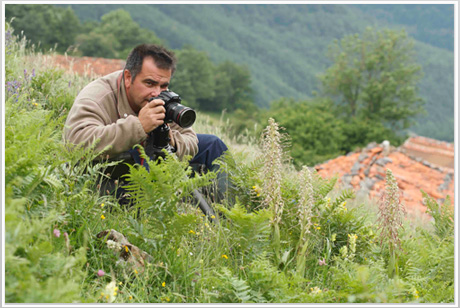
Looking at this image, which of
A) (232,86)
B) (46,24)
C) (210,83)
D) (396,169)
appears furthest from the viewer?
(232,86)

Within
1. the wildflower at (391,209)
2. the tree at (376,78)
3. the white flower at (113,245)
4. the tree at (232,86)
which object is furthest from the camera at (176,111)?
the tree at (232,86)

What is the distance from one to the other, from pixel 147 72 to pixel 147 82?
0.08 meters

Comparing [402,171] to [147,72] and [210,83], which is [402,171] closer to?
[147,72]

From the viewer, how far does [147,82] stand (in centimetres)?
353

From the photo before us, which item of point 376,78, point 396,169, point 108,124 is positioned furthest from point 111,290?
point 376,78

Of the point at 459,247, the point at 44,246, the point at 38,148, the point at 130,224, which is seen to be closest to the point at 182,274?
the point at 130,224

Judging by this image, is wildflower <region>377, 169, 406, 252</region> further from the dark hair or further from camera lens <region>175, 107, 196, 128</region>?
the dark hair

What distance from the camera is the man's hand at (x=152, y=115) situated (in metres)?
3.21

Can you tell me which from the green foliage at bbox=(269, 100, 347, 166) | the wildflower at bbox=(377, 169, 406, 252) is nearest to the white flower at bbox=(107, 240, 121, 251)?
the wildflower at bbox=(377, 169, 406, 252)

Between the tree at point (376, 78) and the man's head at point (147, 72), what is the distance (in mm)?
45597

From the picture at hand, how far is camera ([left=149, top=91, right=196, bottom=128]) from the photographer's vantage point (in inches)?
127

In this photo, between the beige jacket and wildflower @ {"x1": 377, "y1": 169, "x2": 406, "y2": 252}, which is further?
the beige jacket

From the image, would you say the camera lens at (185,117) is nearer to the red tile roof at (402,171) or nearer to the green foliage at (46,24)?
the red tile roof at (402,171)

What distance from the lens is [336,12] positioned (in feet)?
454
